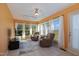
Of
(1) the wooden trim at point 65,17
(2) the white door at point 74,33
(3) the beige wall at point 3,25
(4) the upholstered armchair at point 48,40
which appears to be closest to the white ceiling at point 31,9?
(1) the wooden trim at point 65,17

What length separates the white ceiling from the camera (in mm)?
2811

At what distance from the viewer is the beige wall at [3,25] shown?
2.87 metres

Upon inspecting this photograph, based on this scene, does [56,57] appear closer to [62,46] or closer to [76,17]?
[62,46]

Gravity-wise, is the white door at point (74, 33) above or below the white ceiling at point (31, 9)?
below

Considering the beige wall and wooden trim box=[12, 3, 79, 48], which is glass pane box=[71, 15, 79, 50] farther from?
the beige wall

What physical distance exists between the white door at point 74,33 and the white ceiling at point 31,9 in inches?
12.2

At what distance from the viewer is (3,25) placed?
3062 millimetres

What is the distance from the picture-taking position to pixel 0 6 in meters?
2.78

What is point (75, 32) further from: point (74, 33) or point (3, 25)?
point (3, 25)

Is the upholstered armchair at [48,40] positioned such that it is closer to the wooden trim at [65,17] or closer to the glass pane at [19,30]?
the wooden trim at [65,17]

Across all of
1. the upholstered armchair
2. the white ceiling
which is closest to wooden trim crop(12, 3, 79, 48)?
the white ceiling

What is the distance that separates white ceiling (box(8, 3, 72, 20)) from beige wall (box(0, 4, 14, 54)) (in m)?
0.19

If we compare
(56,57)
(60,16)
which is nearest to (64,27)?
(60,16)

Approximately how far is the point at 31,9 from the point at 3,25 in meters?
0.86
